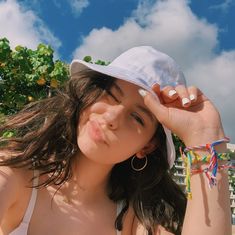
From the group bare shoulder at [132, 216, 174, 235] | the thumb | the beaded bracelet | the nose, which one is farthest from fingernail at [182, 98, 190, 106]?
bare shoulder at [132, 216, 174, 235]

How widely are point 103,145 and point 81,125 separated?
0.22 metres

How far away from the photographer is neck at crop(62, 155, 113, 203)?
264 centimetres

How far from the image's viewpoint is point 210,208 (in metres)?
2.20

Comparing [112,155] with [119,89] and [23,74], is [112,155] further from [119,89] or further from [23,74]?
[23,74]

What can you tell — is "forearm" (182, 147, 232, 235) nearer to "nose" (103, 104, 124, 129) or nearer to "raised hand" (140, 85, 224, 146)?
"raised hand" (140, 85, 224, 146)

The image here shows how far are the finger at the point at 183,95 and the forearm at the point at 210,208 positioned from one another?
357 mm

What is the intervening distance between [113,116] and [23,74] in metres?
3.53

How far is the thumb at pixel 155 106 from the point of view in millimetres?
2318

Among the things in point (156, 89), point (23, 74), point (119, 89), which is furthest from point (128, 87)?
point (23, 74)

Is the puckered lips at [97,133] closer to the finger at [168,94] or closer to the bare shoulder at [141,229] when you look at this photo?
the finger at [168,94]

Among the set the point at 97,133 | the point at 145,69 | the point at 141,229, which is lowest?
the point at 141,229

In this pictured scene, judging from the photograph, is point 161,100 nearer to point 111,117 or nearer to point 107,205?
point 111,117

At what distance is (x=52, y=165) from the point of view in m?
2.63

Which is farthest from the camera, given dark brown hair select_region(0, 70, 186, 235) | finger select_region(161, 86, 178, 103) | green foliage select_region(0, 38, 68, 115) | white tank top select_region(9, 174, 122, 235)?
green foliage select_region(0, 38, 68, 115)
